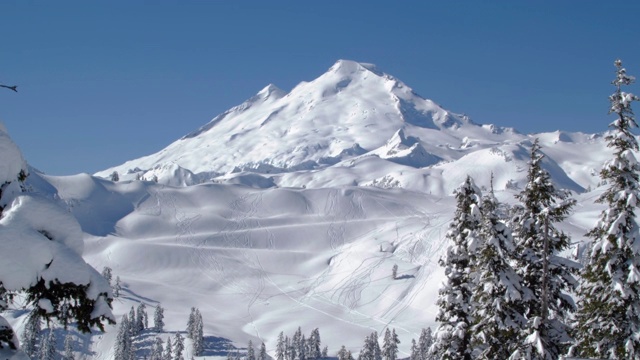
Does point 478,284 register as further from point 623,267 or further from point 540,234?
point 623,267

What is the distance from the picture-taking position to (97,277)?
340 inches

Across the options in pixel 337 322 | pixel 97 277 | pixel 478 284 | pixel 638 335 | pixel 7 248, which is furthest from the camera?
pixel 337 322

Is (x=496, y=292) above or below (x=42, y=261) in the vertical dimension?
above

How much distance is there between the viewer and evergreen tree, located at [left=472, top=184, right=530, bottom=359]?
20406 mm

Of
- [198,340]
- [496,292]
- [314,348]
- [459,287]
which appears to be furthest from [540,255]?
[198,340]

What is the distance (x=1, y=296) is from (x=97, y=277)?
131cm

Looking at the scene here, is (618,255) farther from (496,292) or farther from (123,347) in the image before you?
(123,347)

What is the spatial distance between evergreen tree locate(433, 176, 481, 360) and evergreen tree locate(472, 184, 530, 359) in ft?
4.88

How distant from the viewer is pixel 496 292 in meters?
20.6

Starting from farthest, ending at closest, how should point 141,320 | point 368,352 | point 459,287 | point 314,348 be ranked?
1. point 141,320
2. point 314,348
3. point 368,352
4. point 459,287

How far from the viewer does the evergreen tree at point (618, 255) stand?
65.3 ft

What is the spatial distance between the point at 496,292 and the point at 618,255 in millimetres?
4290

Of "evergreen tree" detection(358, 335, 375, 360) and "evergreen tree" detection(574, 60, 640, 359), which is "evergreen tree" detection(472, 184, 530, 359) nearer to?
"evergreen tree" detection(574, 60, 640, 359)

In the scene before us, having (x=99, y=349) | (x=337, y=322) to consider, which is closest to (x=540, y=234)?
(x=99, y=349)
